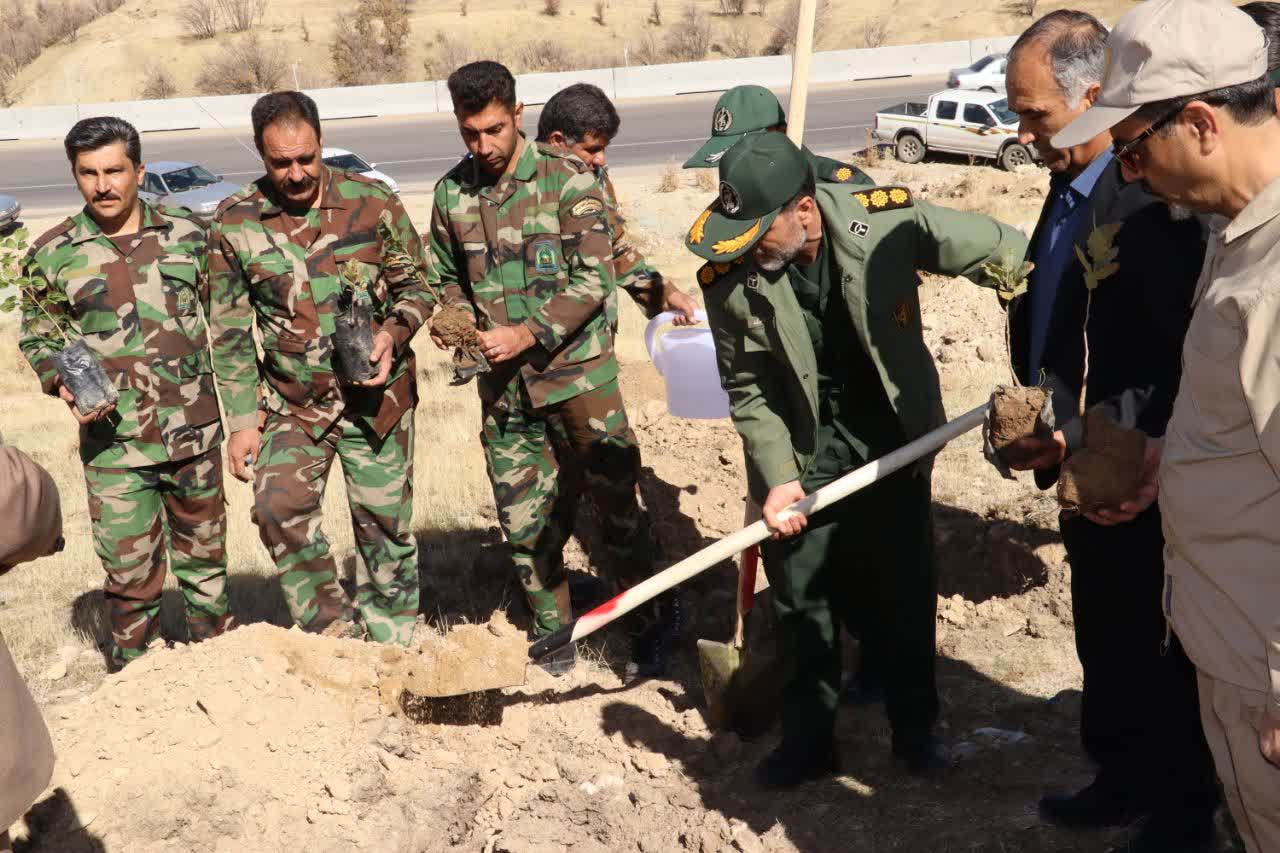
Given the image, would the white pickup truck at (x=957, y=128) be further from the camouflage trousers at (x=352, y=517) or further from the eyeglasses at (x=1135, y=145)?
the eyeglasses at (x=1135, y=145)

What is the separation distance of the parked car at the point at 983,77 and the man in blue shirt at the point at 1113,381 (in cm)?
2016

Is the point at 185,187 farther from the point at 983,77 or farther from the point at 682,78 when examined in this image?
the point at 682,78

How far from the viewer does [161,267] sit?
16.1 feet

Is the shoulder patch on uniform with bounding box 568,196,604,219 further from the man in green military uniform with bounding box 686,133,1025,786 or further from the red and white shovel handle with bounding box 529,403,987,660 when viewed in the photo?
the red and white shovel handle with bounding box 529,403,987,660

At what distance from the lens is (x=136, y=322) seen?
4.89 metres

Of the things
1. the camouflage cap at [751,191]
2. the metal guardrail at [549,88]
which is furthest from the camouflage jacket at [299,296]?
the metal guardrail at [549,88]

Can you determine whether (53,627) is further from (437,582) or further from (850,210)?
(850,210)

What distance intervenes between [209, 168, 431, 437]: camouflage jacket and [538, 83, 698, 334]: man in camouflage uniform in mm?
943

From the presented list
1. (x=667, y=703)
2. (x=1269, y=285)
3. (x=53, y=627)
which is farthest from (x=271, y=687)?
(x=1269, y=285)

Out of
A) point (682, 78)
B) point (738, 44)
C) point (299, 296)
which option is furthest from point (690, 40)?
point (299, 296)

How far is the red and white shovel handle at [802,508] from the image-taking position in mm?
3602

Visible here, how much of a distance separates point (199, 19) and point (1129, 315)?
1595 inches

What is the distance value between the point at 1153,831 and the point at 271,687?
112 inches

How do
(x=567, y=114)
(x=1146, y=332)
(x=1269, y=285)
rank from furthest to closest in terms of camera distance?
(x=567, y=114)
(x=1146, y=332)
(x=1269, y=285)
